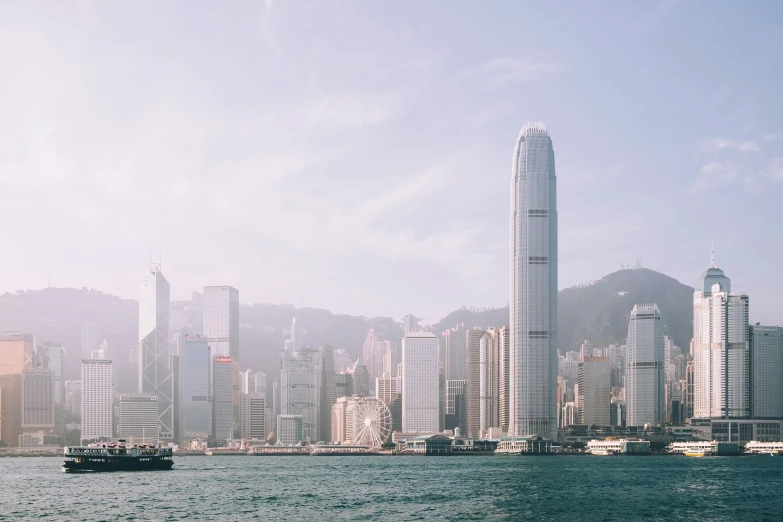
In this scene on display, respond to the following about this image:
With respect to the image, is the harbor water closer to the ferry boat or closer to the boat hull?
the boat hull

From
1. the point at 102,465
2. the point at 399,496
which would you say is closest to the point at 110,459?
the point at 102,465

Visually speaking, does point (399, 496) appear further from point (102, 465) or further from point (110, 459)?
point (102, 465)

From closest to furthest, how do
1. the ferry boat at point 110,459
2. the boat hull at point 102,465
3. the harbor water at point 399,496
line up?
the harbor water at point 399,496, the boat hull at point 102,465, the ferry boat at point 110,459

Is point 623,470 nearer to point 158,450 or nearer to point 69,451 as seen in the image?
point 158,450

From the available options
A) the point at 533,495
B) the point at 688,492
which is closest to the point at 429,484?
the point at 533,495

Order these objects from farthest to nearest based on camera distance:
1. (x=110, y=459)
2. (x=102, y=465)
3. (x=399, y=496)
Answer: (x=110, y=459)
(x=102, y=465)
(x=399, y=496)

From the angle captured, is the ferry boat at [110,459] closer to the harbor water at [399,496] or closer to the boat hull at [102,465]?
the boat hull at [102,465]

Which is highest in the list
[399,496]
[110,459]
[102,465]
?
[399,496]

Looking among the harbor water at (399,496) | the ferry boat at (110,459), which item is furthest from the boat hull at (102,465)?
the harbor water at (399,496)
